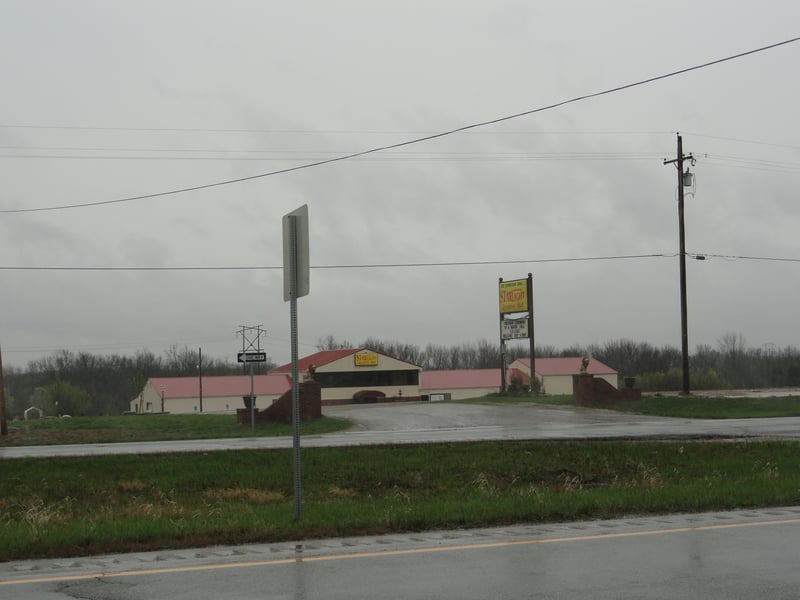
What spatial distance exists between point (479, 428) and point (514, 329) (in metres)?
27.0

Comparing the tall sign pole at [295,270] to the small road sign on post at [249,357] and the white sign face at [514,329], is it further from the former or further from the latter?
the white sign face at [514,329]

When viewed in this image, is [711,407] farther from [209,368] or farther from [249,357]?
[209,368]

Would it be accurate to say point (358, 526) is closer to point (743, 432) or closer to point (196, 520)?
point (196, 520)

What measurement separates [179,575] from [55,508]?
7.21m

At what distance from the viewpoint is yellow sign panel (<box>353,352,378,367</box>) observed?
9131 centimetres

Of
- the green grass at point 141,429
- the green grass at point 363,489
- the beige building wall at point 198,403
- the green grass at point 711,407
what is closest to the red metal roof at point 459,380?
the beige building wall at point 198,403

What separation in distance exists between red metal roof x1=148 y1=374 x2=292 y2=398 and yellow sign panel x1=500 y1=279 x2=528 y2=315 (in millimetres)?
46440

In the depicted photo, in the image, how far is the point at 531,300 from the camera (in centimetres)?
5481

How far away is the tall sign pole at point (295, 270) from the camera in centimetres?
994

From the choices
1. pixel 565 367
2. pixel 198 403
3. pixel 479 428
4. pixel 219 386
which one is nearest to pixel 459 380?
pixel 565 367

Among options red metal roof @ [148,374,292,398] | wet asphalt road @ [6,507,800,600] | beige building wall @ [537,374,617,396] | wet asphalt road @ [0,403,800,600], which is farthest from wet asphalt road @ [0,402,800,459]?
beige building wall @ [537,374,617,396]

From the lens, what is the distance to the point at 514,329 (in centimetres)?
5662

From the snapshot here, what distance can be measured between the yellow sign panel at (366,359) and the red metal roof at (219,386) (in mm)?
11596

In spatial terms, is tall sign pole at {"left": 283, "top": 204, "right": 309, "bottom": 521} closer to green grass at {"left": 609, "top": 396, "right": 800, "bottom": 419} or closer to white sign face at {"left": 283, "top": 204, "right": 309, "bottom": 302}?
white sign face at {"left": 283, "top": 204, "right": 309, "bottom": 302}
